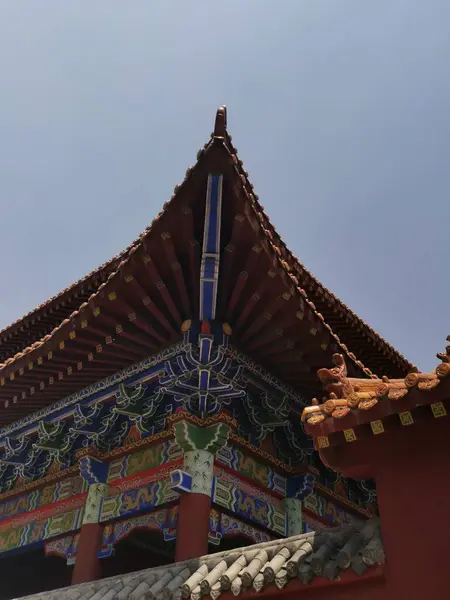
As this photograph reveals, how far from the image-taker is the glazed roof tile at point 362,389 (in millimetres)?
3996

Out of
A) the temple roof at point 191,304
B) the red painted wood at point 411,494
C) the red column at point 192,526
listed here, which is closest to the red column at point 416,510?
the red painted wood at point 411,494

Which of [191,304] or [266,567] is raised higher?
[191,304]

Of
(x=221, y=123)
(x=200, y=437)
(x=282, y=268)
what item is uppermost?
(x=221, y=123)

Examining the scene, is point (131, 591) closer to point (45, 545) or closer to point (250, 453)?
point (250, 453)

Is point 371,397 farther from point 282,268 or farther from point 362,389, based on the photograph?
point 282,268

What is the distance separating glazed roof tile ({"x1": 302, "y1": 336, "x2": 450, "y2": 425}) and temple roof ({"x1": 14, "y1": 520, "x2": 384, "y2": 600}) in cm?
86

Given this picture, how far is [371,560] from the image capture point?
13.0ft

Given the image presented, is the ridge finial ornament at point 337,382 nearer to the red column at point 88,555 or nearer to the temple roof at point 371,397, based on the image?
the temple roof at point 371,397

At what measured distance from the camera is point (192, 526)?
6.00 meters

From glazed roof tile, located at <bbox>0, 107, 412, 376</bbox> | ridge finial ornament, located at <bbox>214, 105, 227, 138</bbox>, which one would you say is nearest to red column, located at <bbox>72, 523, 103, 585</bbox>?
glazed roof tile, located at <bbox>0, 107, 412, 376</bbox>

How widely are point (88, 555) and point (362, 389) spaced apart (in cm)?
429

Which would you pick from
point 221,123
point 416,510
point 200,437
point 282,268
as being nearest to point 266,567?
point 416,510

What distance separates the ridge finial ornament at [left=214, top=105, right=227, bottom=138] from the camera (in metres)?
5.57

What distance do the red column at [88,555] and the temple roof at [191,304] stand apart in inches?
75.1
